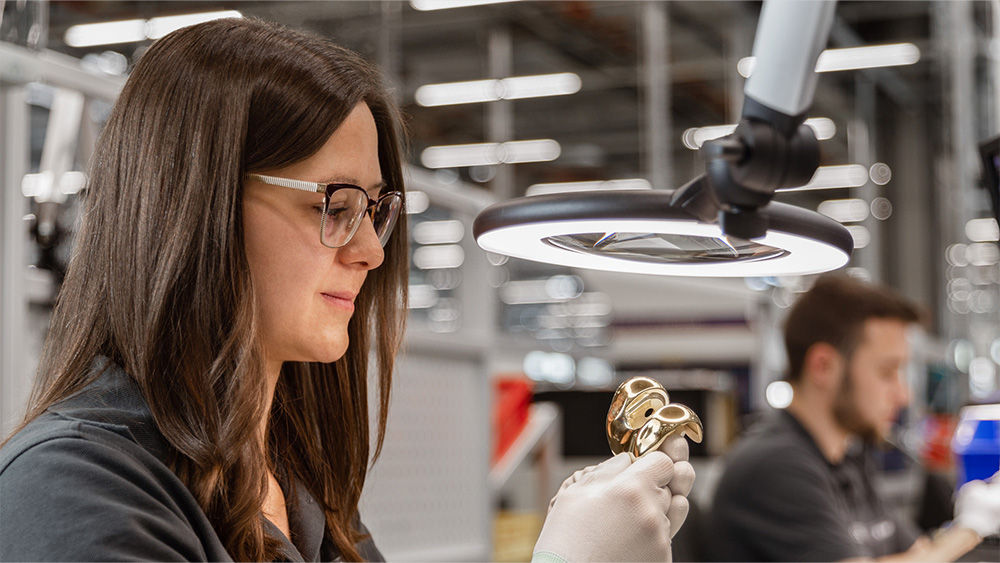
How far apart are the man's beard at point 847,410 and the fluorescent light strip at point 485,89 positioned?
22.0ft

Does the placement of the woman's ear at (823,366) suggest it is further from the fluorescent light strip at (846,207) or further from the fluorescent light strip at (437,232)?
the fluorescent light strip at (437,232)

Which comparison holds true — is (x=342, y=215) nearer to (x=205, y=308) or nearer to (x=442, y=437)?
(x=205, y=308)

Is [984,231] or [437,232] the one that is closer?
[984,231]

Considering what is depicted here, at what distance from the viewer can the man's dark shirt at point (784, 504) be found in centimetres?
253

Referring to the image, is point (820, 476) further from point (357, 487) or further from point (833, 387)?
point (357, 487)

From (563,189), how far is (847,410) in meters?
4.80

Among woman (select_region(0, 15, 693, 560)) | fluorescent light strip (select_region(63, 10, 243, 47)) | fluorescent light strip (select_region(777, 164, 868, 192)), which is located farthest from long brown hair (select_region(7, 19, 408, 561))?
fluorescent light strip (select_region(777, 164, 868, 192))

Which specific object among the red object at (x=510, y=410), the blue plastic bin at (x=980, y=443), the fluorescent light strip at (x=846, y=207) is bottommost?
the red object at (x=510, y=410)

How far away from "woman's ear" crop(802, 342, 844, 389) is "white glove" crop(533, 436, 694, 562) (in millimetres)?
1977

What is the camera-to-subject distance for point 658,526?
2.92ft

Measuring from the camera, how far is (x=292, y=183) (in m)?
1.02

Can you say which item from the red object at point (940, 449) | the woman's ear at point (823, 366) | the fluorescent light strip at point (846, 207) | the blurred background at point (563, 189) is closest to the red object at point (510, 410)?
the blurred background at point (563, 189)

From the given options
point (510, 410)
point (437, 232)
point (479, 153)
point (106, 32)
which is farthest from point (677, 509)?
point (437, 232)

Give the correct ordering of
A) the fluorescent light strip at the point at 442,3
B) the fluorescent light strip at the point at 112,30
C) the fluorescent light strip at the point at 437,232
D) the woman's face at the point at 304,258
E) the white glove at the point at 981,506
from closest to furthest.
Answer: the woman's face at the point at 304,258 < the white glove at the point at 981,506 < the fluorescent light strip at the point at 112,30 < the fluorescent light strip at the point at 442,3 < the fluorescent light strip at the point at 437,232
